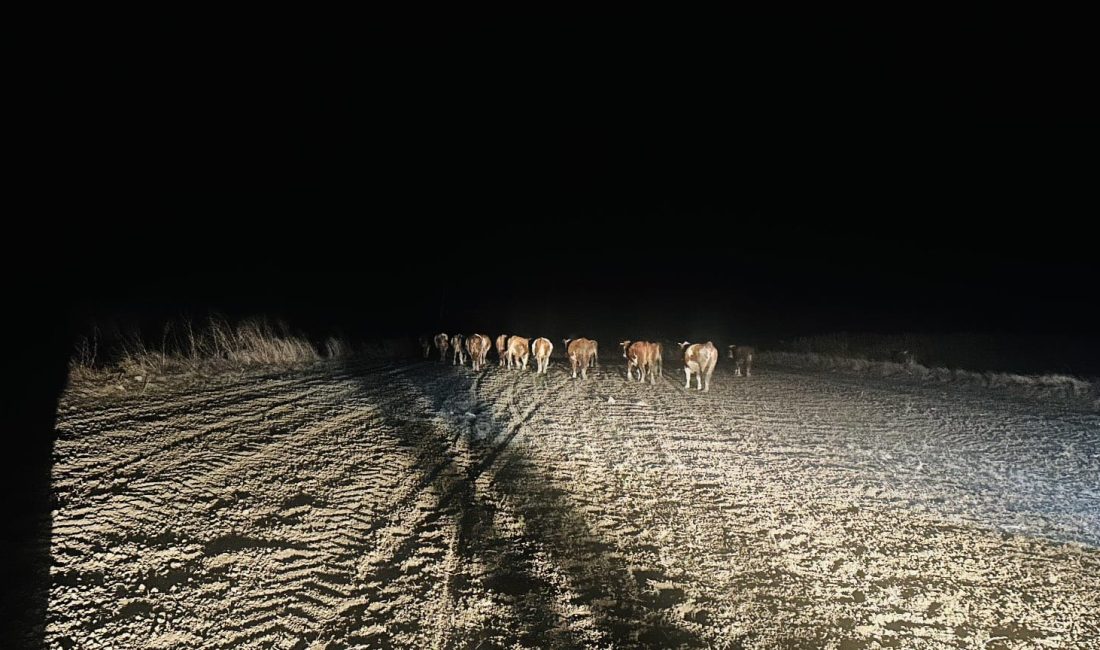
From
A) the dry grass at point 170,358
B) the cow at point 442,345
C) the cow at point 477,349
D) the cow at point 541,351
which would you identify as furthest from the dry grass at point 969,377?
the dry grass at point 170,358

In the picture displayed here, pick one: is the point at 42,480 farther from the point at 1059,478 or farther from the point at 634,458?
the point at 1059,478

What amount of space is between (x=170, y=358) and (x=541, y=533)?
813 centimetres

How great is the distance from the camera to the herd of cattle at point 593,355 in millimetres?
12531

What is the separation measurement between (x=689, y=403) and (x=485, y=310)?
30.4 metres

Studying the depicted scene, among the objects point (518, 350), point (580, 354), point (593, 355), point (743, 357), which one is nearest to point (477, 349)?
point (518, 350)

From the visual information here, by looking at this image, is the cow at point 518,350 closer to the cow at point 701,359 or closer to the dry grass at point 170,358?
the cow at point 701,359

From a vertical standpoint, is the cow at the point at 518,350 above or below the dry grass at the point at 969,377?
above

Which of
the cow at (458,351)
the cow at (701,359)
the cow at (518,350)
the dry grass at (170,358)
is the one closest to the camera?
the dry grass at (170,358)

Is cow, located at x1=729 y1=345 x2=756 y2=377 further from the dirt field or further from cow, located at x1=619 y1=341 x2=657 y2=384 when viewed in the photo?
the dirt field

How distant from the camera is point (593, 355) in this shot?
14.6 metres

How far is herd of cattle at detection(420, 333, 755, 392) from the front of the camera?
Answer: 41.1 ft

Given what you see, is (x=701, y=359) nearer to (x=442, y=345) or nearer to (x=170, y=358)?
(x=442, y=345)

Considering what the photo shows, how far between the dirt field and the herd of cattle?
155 inches

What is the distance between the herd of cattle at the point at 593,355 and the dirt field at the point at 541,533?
3929 mm
